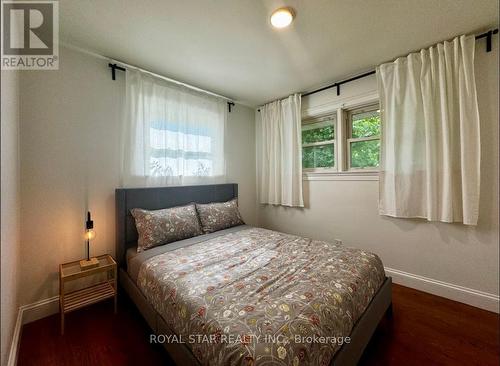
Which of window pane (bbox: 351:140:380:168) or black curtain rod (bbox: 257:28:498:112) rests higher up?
black curtain rod (bbox: 257:28:498:112)

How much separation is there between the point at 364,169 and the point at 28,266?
3455 millimetres

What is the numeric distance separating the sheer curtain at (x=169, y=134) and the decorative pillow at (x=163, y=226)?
43cm

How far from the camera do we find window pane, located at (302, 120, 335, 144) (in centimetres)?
290

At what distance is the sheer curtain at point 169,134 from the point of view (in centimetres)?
221

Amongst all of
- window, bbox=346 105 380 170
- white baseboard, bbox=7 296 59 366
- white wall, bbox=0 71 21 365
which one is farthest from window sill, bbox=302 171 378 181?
white baseboard, bbox=7 296 59 366

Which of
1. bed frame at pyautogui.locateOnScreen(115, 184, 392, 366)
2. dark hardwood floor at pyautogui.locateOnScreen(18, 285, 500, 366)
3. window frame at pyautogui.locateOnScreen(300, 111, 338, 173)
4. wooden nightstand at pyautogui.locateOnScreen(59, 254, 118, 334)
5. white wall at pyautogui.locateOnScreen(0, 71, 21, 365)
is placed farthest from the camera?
window frame at pyautogui.locateOnScreen(300, 111, 338, 173)

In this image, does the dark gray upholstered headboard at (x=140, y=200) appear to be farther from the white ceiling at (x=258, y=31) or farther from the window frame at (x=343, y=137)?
the window frame at (x=343, y=137)

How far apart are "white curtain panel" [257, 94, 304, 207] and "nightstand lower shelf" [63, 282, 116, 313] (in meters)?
2.30

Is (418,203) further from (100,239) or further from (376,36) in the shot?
(100,239)

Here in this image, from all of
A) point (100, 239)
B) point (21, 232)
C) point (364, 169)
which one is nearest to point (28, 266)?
point (21, 232)

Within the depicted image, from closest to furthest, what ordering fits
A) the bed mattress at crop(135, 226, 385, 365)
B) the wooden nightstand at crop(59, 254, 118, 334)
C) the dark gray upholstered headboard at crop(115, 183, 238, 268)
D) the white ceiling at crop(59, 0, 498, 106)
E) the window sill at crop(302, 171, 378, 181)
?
the bed mattress at crop(135, 226, 385, 365) < the white ceiling at crop(59, 0, 498, 106) < the wooden nightstand at crop(59, 254, 118, 334) < the dark gray upholstered headboard at crop(115, 183, 238, 268) < the window sill at crop(302, 171, 378, 181)

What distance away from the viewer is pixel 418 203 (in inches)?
81.7

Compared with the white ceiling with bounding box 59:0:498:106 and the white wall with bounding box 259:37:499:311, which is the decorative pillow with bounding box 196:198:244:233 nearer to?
the white wall with bounding box 259:37:499:311

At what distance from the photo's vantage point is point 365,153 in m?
2.56
